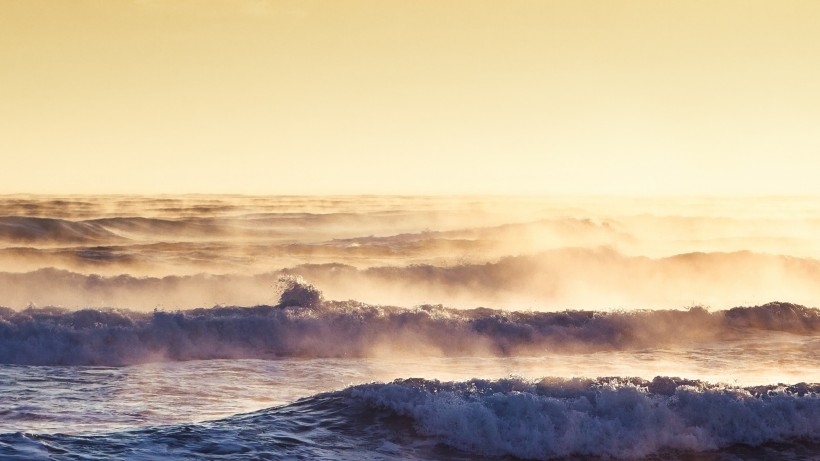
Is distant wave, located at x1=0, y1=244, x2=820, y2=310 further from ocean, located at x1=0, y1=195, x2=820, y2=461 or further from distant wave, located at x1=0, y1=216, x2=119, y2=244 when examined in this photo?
distant wave, located at x1=0, y1=216, x2=119, y2=244

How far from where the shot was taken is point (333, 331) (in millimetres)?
18938

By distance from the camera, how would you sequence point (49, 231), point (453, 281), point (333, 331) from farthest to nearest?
point (49, 231), point (453, 281), point (333, 331)

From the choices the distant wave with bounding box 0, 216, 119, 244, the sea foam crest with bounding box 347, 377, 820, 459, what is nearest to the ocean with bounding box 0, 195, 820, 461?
the sea foam crest with bounding box 347, 377, 820, 459

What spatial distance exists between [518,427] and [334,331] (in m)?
8.54

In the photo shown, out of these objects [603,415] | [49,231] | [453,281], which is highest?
[49,231]

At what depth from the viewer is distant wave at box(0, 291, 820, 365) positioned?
17219 millimetres

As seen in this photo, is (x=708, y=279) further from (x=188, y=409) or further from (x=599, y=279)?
(x=188, y=409)

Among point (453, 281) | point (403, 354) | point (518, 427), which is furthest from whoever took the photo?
point (453, 281)

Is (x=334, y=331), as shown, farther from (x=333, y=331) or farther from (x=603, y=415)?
(x=603, y=415)

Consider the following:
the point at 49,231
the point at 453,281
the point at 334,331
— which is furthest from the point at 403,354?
the point at 49,231

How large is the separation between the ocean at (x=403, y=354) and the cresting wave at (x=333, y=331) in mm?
52

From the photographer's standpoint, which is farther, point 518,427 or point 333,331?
point 333,331

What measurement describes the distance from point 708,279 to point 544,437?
25491mm

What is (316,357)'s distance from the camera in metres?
17.7
